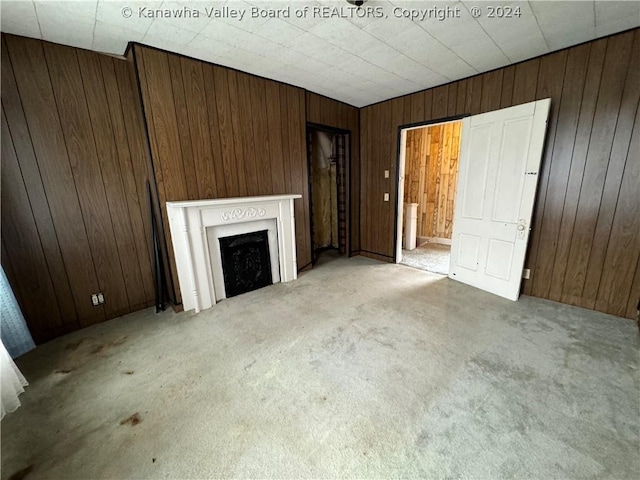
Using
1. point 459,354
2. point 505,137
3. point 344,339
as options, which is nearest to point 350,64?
point 505,137

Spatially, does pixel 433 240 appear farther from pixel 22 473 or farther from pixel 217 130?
pixel 22 473

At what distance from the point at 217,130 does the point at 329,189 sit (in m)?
2.68

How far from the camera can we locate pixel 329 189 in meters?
5.14

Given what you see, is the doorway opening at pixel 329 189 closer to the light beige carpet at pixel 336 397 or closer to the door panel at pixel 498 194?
the door panel at pixel 498 194

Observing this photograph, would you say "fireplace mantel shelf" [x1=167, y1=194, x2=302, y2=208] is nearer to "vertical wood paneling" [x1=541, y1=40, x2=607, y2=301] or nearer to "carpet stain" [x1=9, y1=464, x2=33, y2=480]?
"carpet stain" [x1=9, y1=464, x2=33, y2=480]

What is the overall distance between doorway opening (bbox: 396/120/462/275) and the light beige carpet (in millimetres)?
2611

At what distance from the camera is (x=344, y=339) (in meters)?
2.24

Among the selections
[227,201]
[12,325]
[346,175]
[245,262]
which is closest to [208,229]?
[227,201]

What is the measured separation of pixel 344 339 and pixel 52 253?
2.68 m

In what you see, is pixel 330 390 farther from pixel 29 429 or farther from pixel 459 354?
pixel 29 429

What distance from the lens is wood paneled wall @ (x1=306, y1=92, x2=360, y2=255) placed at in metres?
3.73

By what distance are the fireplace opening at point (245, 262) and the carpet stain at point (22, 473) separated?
187 cm

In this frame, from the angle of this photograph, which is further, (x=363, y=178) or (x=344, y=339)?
(x=363, y=178)

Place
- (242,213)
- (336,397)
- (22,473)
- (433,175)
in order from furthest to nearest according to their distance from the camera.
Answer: (433,175) → (242,213) → (336,397) → (22,473)
